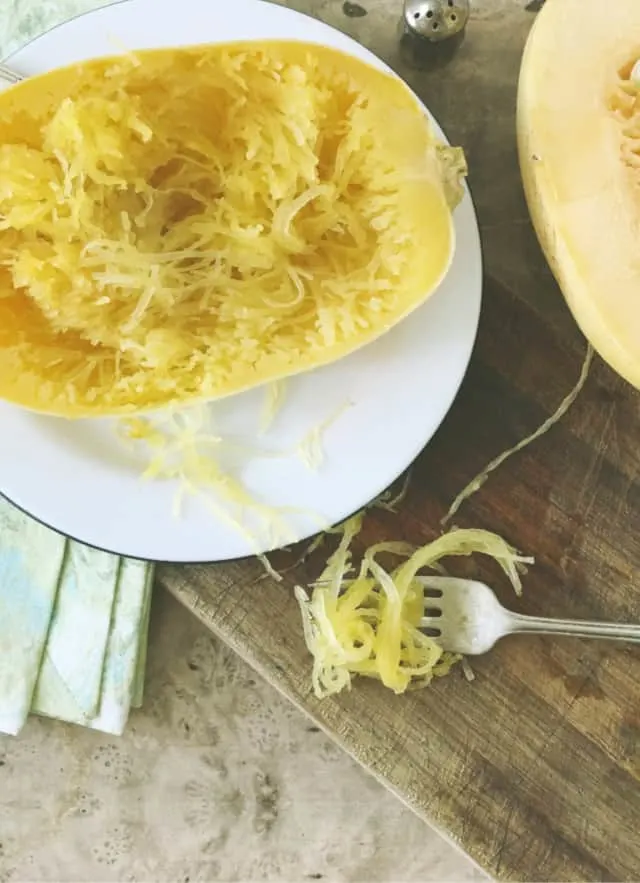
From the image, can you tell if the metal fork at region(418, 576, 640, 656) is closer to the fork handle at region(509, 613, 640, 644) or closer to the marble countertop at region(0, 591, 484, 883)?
the fork handle at region(509, 613, 640, 644)

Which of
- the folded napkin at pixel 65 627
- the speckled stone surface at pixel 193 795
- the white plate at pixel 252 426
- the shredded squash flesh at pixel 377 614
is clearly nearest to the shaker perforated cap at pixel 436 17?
the white plate at pixel 252 426

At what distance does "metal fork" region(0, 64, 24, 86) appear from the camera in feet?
2.78

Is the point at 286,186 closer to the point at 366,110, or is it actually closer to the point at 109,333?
the point at 366,110

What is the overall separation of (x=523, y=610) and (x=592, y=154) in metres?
0.44

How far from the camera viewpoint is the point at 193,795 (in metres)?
0.95

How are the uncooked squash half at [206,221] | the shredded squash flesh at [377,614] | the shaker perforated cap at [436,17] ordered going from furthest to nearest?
1. the shaker perforated cap at [436,17]
2. the shredded squash flesh at [377,614]
3. the uncooked squash half at [206,221]

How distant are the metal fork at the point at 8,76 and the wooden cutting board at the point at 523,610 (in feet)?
1.60

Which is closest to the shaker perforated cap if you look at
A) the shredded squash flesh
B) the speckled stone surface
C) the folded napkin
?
the speckled stone surface

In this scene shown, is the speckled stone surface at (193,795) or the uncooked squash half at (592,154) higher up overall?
the uncooked squash half at (592,154)

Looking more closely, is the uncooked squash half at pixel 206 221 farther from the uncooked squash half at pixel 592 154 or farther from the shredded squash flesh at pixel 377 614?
the shredded squash flesh at pixel 377 614

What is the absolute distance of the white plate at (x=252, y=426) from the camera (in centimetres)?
82

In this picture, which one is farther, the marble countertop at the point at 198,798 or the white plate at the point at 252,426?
the marble countertop at the point at 198,798

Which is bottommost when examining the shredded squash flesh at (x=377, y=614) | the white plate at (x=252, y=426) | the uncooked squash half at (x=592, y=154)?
the shredded squash flesh at (x=377, y=614)

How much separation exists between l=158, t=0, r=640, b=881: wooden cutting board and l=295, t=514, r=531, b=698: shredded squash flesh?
20 millimetres
